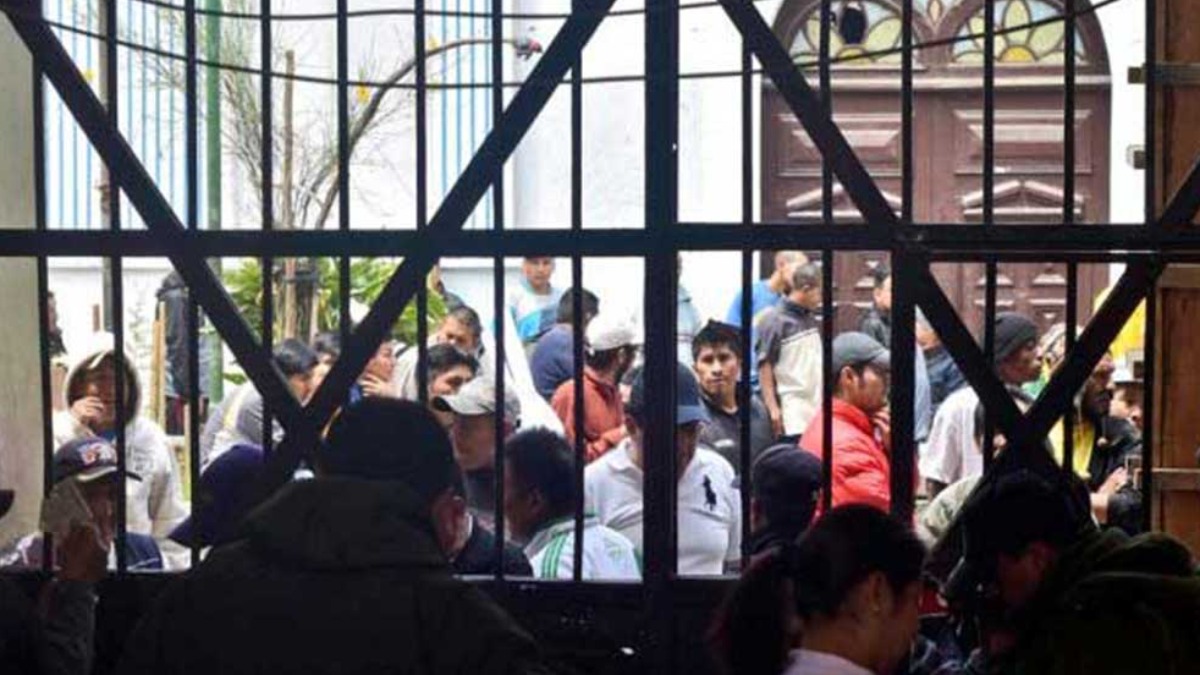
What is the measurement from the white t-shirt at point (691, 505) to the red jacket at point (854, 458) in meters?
0.31

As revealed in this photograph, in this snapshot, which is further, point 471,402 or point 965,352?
point 471,402

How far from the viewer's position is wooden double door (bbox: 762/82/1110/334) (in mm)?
13391

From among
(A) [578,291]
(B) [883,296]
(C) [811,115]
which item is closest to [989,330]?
(C) [811,115]

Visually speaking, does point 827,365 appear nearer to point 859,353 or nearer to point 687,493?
point 687,493

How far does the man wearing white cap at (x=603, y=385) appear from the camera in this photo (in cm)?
845

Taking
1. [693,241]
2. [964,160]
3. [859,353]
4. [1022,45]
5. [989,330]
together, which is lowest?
[859,353]

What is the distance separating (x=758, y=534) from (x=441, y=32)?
9989 mm

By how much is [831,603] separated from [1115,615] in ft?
2.08

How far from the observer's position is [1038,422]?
18.3 feet

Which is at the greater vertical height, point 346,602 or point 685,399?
point 685,399

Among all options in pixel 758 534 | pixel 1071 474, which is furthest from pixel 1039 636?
pixel 758 534

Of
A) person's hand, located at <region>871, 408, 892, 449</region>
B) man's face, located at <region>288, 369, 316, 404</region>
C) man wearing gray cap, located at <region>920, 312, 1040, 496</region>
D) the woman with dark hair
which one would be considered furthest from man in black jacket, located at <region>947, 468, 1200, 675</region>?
man's face, located at <region>288, 369, 316, 404</region>

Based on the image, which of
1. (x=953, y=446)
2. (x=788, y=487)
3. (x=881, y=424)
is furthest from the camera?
(x=953, y=446)

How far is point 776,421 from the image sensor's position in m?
9.08
